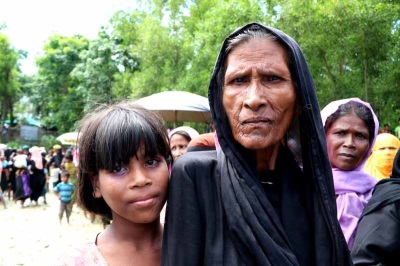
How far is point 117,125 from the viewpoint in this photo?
1681mm

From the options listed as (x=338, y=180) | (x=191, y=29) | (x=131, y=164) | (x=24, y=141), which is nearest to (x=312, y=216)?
(x=131, y=164)

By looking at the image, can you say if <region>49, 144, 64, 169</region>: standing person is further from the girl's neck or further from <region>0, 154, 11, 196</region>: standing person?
the girl's neck

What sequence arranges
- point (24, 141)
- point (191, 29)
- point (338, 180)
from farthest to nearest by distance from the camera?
point (24, 141)
point (191, 29)
point (338, 180)

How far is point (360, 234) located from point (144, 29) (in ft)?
70.8

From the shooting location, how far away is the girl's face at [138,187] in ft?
5.22

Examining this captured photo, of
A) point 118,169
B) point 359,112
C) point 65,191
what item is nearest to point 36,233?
point 65,191

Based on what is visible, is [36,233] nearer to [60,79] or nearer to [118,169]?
[118,169]

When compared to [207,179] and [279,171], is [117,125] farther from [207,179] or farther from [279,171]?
[279,171]

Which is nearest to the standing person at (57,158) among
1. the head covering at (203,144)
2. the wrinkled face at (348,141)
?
the head covering at (203,144)

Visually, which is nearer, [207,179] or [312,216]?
[207,179]

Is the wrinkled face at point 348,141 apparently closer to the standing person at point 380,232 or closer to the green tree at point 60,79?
the standing person at point 380,232

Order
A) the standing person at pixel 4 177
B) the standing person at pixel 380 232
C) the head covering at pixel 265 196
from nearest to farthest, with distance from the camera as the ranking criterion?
1. the head covering at pixel 265 196
2. the standing person at pixel 380 232
3. the standing person at pixel 4 177

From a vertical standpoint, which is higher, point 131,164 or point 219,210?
point 131,164

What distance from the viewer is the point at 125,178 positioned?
1.62 meters
